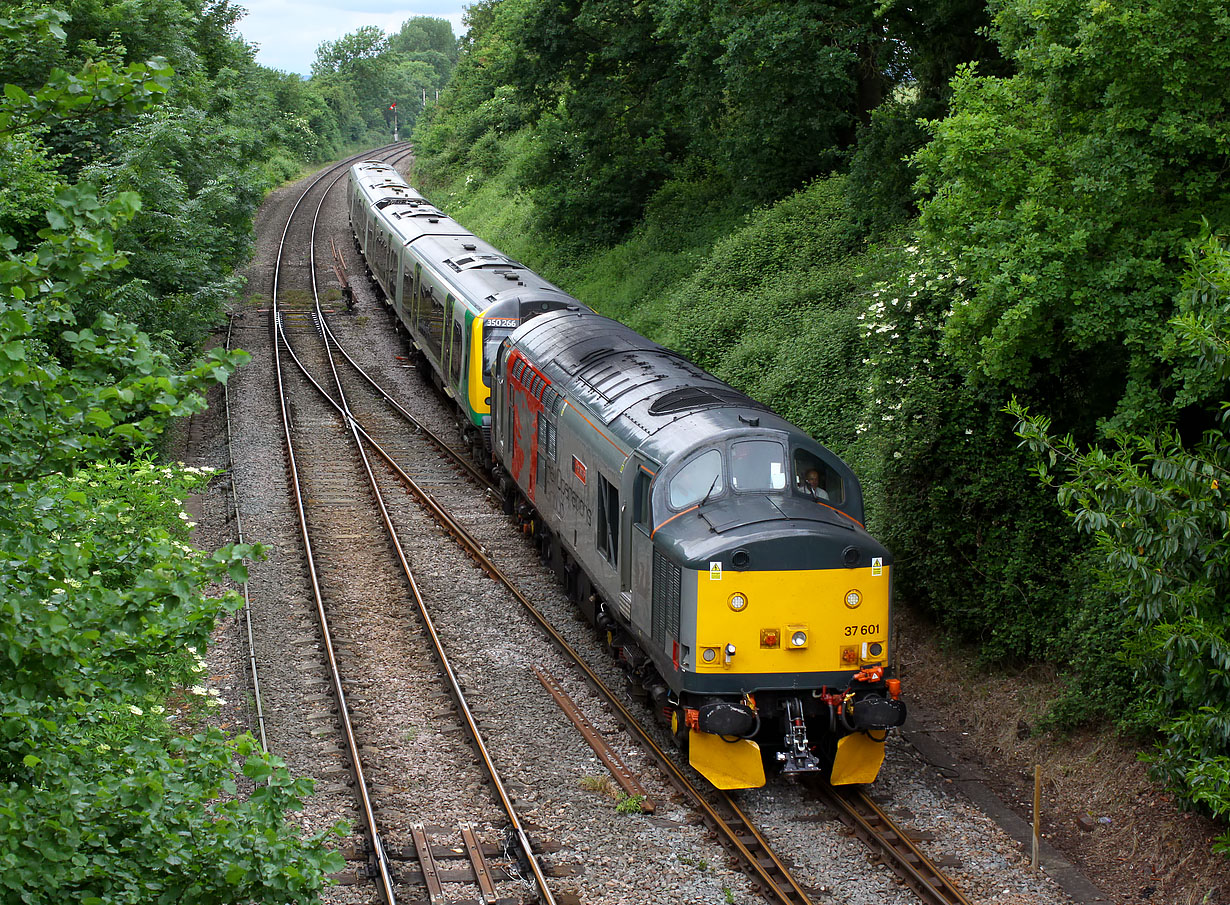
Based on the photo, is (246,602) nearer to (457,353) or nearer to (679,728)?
(679,728)

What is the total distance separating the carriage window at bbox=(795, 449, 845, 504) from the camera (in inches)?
423

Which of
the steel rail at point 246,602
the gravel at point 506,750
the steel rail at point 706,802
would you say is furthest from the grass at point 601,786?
the steel rail at point 246,602

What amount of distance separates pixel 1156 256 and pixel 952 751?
5.29m

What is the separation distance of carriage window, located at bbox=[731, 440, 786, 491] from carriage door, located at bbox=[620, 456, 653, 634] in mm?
838

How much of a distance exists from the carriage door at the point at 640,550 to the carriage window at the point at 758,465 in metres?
0.84

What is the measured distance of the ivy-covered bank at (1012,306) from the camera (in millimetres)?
8664

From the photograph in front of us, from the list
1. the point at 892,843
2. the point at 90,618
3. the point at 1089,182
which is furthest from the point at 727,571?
the point at 90,618

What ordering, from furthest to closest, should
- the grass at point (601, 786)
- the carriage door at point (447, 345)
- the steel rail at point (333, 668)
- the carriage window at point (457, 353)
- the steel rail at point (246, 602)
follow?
the carriage door at point (447, 345), the carriage window at point (457, 353), the steel rail at point (246, 602), the grass at point (601, 786), the steel rail at point (333, 668)

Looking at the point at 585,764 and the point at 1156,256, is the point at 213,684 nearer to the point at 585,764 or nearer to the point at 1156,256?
the point at 585,764

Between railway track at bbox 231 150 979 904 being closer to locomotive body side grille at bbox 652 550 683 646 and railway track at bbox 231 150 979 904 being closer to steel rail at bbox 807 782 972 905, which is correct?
steel rail at bbox 807 782 972 905

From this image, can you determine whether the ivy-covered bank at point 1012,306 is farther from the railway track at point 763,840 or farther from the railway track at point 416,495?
the railway track at point 416,495

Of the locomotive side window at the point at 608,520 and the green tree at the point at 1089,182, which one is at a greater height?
the green tree at the point at 1089,182

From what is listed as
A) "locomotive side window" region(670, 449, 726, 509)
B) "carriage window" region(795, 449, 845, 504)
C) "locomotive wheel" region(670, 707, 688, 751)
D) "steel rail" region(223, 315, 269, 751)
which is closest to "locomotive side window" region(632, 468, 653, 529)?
"locomotive side window" region(670, 449, 726, 509)

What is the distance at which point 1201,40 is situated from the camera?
976 centimetres
